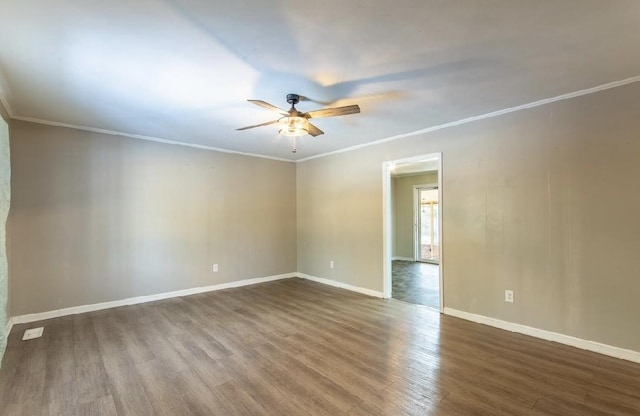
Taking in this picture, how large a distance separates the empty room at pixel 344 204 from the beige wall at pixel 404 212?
3.68 metres

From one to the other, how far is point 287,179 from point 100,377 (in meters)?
4.45

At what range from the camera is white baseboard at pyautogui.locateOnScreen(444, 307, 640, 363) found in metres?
2.61

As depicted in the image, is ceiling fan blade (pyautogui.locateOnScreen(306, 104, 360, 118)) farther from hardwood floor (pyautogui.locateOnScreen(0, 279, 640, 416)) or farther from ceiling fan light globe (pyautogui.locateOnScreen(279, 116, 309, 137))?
hardwood floor (pyautogui.locateOnScreen(0, 279, 640, 416))

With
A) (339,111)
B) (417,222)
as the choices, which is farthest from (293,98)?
(417,222)

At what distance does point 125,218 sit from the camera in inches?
170

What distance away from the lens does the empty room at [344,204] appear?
6.39 ft

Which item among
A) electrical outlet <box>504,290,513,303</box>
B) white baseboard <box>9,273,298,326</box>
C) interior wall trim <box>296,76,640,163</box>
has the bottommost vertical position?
white baseboard <box>9,273,298,326</box>

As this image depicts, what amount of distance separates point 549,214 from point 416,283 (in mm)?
2965

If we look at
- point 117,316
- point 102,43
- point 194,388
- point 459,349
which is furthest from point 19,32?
point 459,349

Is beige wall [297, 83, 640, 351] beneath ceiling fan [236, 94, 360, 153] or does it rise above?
beneath

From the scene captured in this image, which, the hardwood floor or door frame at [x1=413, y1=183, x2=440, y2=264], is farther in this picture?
door frame at [x1=413, y1=183, x2=440, y2=264]

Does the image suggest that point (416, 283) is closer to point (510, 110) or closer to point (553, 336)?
point (553, 336)

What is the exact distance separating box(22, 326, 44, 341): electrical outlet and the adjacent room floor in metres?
4.50

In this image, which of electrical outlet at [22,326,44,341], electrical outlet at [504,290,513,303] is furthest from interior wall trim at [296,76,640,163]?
electrical outlet at [22,326,44,341]
